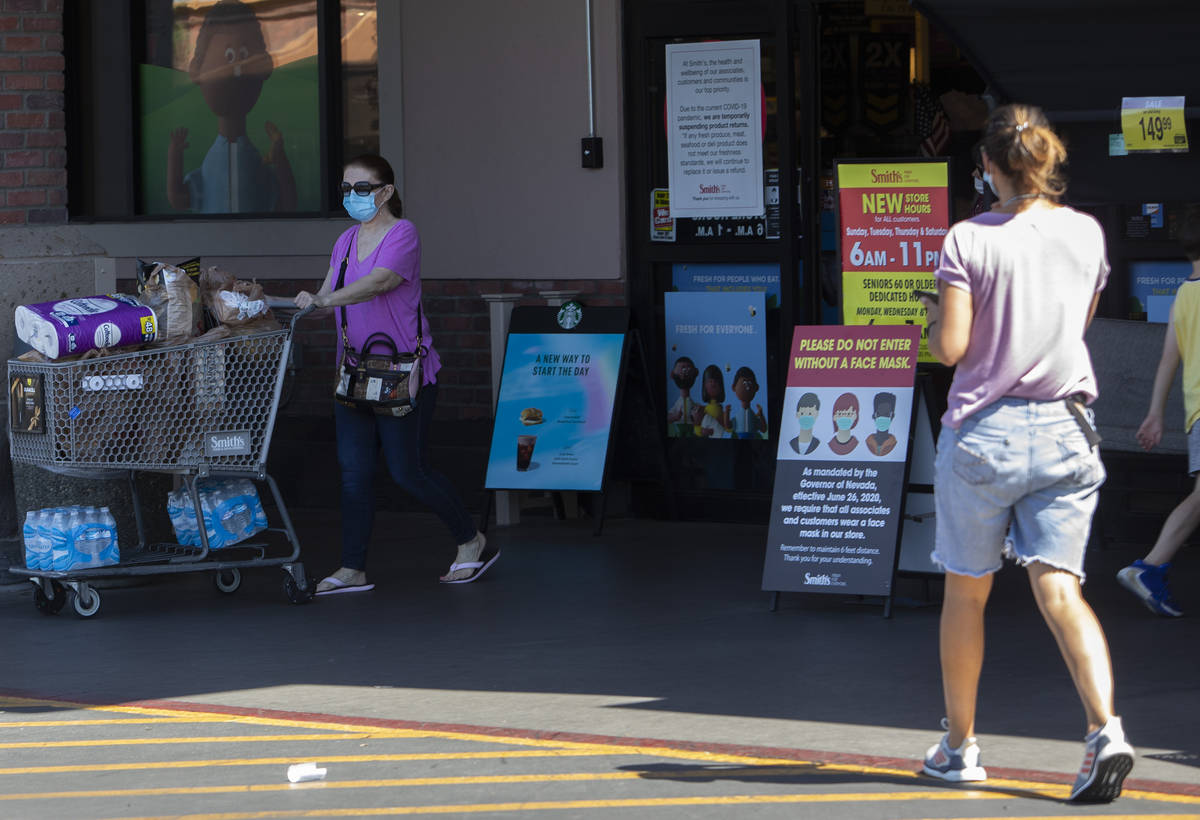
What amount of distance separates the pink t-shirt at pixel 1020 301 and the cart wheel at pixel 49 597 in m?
4.59

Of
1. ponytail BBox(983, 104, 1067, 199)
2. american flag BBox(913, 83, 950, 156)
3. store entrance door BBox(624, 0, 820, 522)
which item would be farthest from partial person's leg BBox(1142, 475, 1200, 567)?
american flag BBox(913, 83, 950, 156)

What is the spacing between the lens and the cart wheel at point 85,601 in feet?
26.5

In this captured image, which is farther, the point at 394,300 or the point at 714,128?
the point at 714,128

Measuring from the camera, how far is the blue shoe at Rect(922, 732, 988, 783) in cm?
521

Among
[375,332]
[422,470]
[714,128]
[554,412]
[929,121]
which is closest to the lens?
[375,332]

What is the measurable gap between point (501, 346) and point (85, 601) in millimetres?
3105

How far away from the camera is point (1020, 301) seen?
4.98 m

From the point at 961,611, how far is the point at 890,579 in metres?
2.46

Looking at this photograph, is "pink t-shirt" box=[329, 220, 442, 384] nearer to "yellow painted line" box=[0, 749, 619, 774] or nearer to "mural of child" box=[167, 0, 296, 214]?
"yellow painted line" box=[0, 749, 619, 774]

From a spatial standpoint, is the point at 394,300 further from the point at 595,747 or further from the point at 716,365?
the point at 595,747

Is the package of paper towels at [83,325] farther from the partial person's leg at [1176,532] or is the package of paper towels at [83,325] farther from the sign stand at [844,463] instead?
the partial person's leg at [1176,532]

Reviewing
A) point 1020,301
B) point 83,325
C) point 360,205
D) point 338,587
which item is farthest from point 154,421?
point 1020,301

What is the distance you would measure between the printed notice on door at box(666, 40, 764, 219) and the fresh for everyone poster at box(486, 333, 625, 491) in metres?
0.91

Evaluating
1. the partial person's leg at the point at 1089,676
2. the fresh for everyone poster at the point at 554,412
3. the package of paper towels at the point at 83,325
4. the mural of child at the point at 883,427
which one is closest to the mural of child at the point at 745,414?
the fresh for everyone poster at the point at 554,412
